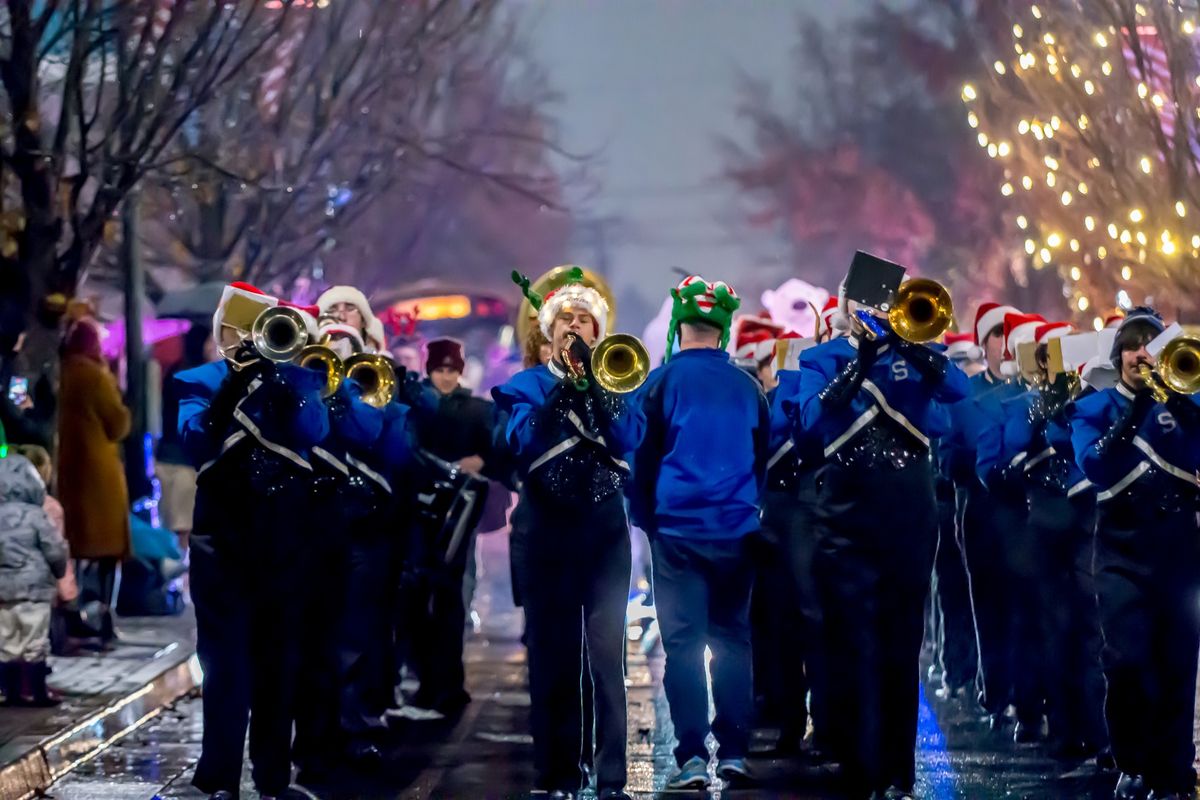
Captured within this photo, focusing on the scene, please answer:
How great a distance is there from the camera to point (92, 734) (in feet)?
34.7

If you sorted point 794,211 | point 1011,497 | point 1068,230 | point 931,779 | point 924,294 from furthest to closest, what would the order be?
point 794,211 → point 1068,230 → point 1011,497 → point 931,779 → point 924,294

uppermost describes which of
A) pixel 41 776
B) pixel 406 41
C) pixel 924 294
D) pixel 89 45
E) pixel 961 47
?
pixel 961 47

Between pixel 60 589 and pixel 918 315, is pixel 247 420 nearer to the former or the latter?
pixel 918 315

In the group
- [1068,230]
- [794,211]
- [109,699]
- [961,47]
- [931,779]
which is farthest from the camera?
[794,211]

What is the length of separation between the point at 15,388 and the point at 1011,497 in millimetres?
6596

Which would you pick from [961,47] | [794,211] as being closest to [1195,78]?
[961,47]

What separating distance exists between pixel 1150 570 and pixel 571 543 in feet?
7.68

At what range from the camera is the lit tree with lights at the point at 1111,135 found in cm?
1941

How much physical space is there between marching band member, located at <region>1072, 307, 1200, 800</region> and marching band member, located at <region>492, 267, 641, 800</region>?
1.99m

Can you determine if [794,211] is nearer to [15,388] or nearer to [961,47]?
[961,47]

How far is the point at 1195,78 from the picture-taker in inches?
751

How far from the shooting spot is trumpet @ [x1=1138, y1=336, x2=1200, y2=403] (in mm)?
8484

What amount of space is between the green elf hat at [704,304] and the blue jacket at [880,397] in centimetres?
96

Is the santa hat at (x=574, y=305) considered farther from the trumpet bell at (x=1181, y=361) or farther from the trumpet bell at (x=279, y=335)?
the trumpet bell at (x=1181, y=361)
